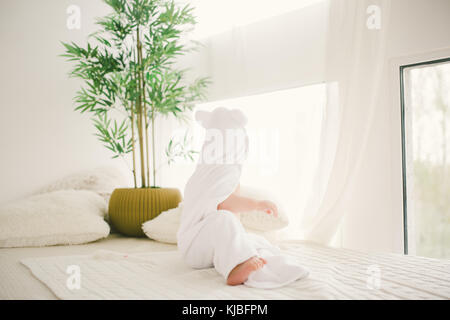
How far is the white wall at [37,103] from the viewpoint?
2.73 meters

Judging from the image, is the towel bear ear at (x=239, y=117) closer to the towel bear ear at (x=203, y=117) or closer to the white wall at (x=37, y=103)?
the towel bear ear at (x=203, y=117)

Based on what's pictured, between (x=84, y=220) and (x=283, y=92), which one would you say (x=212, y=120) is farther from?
(x=283, y=92)

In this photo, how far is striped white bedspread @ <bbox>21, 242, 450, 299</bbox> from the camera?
1217 mm

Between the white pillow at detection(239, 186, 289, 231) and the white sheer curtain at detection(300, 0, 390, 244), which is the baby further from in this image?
the white sheer curtain at detection(300, 0, 390, 244)

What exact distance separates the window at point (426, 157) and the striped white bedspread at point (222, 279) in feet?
2.26

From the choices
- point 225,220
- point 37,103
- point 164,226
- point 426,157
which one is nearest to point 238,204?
point 225,220

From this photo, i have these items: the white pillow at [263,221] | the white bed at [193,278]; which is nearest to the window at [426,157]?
the white bed at [193,278]

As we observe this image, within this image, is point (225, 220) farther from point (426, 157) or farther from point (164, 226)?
point (426, 157)

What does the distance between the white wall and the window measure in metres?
2.48

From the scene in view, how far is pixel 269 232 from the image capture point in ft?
7.84

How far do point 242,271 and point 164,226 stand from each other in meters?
1.12

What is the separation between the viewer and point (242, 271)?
133 cm
